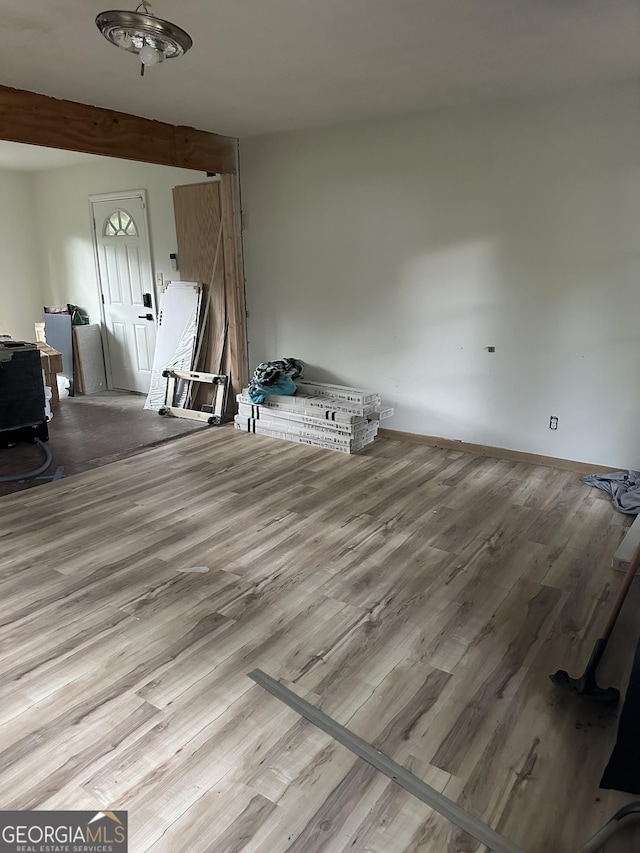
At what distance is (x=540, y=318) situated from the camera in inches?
168

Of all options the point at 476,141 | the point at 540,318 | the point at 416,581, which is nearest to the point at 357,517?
the point at 416,581

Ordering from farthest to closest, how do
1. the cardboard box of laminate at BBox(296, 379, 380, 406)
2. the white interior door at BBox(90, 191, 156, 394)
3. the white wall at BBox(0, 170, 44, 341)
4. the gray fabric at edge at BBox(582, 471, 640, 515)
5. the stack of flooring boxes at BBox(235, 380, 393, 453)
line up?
the white wall at BBox(0, 170, 44, 341), the white interior door at BBox(90, 191, 156, 394), the cardboard box of laminate at BBox(296, 379, 380, 406), the stack of flooring boxes at BBox(235, 380, 393, 453), the gray fabric at edge at BBox(582, 471, 640, 515)

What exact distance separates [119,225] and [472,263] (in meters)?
4.27

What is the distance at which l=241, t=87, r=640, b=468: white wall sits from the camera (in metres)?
3.93

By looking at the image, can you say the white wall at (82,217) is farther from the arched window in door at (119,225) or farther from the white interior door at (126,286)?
the arched window in door at (119,225)

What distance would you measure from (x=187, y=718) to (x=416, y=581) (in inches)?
51.2

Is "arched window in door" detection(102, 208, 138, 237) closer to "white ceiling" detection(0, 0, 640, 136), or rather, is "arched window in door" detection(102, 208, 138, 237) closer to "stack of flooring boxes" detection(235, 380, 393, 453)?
"white ceiling" detection(0, 0, 640, 136)

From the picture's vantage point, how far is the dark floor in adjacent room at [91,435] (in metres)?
4.50

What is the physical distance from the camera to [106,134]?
4281 mm

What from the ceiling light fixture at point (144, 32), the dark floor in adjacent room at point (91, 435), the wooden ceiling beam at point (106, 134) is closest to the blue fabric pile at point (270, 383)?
the dark floor in adjacent room at point (91, 435)

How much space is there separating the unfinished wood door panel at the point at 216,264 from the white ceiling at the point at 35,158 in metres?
1.24

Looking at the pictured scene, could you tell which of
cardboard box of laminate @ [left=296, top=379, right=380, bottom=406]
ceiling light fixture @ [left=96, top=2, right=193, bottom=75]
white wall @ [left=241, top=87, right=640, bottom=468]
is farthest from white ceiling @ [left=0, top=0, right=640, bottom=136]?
cardboard box of laminate @ [left=296, top=379, right=380, bottom=406]

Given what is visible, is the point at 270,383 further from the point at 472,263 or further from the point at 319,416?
the point at 472,263

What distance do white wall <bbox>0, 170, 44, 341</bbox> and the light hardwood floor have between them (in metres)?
4.67
